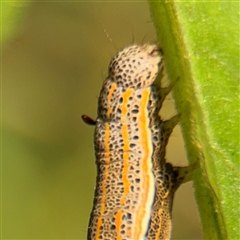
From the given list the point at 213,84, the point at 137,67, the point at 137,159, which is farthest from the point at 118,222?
the point at 213,84

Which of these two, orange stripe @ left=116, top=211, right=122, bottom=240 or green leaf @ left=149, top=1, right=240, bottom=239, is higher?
green leaf @ left=149, top=1, right=240, bottom=239

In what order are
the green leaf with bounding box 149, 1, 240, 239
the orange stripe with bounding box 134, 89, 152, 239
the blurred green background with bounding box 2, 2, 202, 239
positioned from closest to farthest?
the green leaf with bounding box 149, 1, 240, 239 → the orange stripe with bounding box 134, 89, 152, 239 → the blurred green background with bounding box 2, 2, 202, 239

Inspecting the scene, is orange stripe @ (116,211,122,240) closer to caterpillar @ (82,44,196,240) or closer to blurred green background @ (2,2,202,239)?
caterpillar @ (82,44,196,240)

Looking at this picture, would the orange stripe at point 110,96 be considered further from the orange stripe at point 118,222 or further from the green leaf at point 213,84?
the green leaf at point 213,84

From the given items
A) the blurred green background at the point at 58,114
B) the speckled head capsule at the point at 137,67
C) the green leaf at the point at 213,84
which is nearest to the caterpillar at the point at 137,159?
the speckled head capsule at the point at 137,67

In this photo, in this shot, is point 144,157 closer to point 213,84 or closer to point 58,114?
point 213,84

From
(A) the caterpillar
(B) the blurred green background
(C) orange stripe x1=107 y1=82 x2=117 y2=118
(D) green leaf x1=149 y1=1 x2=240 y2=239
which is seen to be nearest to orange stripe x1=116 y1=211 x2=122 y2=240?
(A) the caterpillar

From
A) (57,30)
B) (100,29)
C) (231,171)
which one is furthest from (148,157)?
(57,30)
